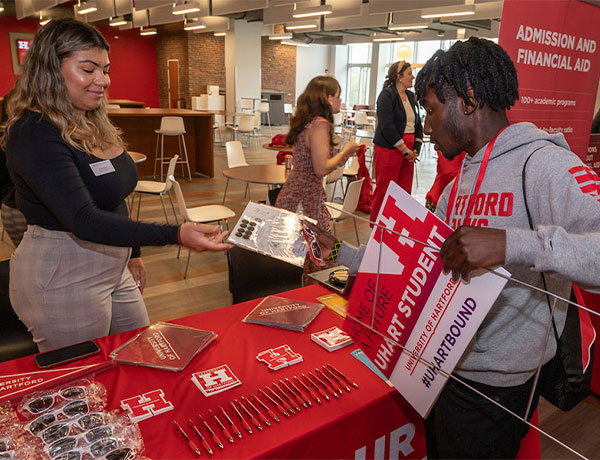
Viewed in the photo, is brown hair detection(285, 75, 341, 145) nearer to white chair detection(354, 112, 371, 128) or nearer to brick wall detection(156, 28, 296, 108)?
Answer: white chair detection(354, 112, 371, 128)

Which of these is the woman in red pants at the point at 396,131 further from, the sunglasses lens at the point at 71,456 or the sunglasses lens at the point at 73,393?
the sunglasses lens at the point at 71,456

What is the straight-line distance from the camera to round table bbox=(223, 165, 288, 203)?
3.97 meters

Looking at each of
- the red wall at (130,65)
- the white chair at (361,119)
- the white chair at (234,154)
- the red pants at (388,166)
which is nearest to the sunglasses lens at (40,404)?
the red pants at (388,166)

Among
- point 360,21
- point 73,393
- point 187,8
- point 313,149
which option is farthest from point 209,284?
point 360,21

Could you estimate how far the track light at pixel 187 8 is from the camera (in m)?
9.97

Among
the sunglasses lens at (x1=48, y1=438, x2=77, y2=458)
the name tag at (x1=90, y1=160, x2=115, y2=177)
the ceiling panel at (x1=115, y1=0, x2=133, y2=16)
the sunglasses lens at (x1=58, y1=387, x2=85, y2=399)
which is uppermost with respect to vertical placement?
the ceiling panel at (x1=115, y1=0, x2=133, y2=16)

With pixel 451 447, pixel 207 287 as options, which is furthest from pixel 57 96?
pixel 207 287

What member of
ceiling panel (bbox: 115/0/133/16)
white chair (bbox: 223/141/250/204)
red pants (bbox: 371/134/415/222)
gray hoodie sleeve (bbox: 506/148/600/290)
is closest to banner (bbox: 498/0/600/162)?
gray hoodie sleeve (bbox: 506/148/600/290)

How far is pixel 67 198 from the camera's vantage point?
4.46ft

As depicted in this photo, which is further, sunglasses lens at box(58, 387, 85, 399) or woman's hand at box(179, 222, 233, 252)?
woman's hand at box(179, 222, 233, 252)

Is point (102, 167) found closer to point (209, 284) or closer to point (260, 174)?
point (209, 284)

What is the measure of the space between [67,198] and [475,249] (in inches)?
46.0

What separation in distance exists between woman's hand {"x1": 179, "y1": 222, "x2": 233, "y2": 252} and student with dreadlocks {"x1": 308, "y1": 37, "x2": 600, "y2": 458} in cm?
66

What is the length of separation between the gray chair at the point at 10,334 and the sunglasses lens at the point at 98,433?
1189 millimetres
